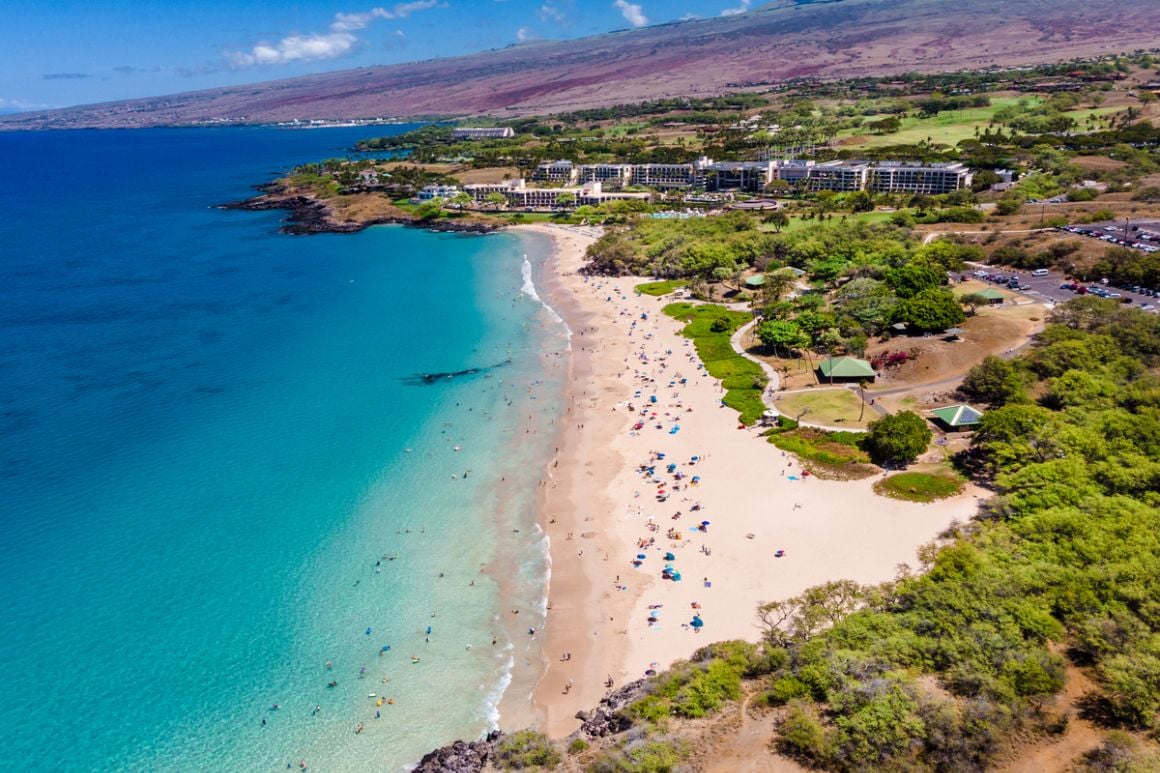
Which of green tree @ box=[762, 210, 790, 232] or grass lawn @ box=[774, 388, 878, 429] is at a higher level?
green tree @ box=[762, 210, 790, 232]

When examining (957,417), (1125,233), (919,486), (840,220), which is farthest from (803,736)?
(840,220)

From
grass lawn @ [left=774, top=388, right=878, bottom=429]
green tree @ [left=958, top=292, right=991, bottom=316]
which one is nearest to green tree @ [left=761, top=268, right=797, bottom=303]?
green tree @ [left=958, top=292, right=991, bottom=316]

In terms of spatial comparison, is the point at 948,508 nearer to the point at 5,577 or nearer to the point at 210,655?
the point at 210,655

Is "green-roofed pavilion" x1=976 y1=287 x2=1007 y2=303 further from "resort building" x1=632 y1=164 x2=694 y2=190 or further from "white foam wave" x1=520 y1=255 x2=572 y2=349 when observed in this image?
"resort building" x1=632 y1=164 x2=694 y2=190

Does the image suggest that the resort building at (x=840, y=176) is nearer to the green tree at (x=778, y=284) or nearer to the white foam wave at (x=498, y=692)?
the green tree at (x=778, y=284)

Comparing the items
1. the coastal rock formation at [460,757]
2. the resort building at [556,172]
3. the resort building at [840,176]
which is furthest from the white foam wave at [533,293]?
the resort building at [840,176]

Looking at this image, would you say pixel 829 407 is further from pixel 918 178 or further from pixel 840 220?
pixel 918 178
